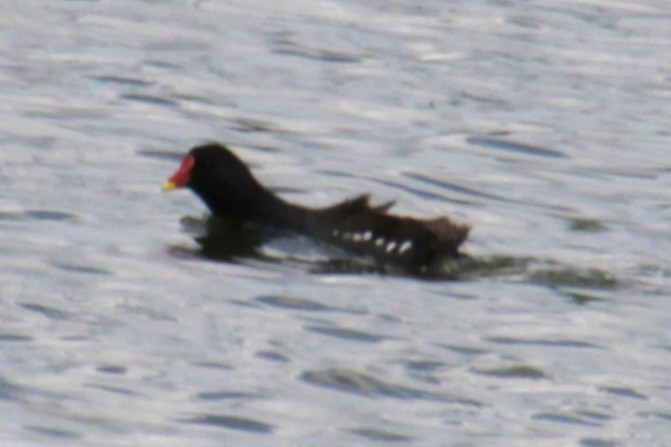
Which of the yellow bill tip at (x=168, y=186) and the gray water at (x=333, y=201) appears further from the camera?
the yellow bill tip at (x=168, y=186)

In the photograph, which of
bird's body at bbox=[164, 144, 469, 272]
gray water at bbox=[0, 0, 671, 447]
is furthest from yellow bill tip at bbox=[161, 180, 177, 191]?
gray water at bbox=[0, 0, 671, 447]

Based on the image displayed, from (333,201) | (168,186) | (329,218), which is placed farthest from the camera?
(333,201)

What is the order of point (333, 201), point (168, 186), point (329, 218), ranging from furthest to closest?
point (333, 201) → point (168, 186) → point (329, 218)

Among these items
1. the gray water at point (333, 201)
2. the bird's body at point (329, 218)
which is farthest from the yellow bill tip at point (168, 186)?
the gray water at point (333, 201)

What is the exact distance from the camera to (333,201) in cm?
1705

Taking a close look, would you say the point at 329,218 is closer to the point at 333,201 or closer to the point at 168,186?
the point at 168,186

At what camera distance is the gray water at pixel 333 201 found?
37.4 ft

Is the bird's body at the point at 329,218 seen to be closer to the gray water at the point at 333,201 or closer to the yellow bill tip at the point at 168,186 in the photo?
the yellow bill tip at the point at 168,186

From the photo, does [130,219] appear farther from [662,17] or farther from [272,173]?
[662,17]

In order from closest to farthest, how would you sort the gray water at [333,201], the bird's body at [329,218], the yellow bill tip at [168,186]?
1. the gray water at [333,201]
2. the bird's body at [329,218]
3. the yellow bill tip at [168,186]

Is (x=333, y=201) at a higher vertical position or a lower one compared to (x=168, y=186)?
lower

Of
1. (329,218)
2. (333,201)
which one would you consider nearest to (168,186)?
(329,218)

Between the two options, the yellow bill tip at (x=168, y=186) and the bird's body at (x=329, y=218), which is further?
the yellow bill tip at (x=168, y=186)

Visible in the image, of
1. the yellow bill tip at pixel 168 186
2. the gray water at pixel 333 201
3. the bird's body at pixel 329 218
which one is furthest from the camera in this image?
the yellow bill tip at pixel 168 186
